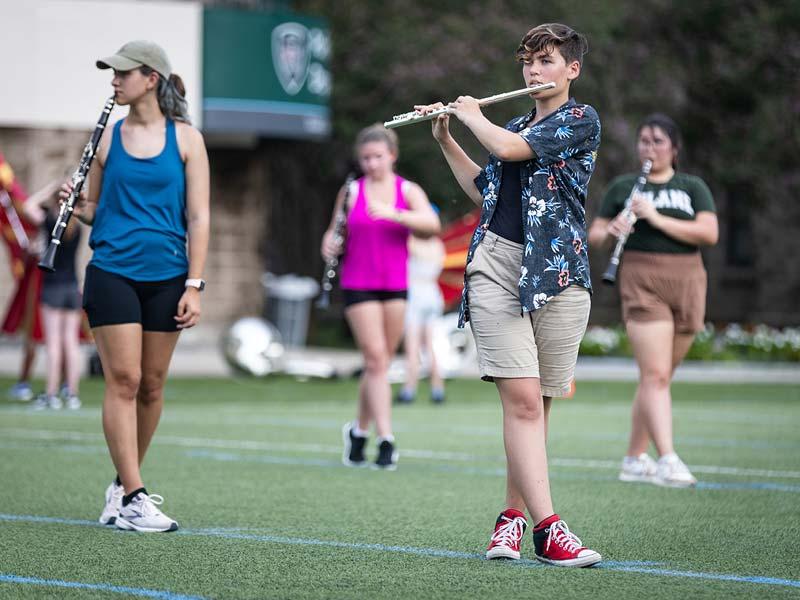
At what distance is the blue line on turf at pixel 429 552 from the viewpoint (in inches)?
232

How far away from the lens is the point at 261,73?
24.9 meters

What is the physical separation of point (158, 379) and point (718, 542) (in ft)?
9.07

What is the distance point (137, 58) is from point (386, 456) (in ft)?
12.3

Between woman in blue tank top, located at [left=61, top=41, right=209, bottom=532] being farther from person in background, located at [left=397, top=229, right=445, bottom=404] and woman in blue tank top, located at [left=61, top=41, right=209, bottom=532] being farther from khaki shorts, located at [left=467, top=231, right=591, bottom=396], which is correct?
person in background, located at [left=397, top=229, right=445, bottom=404]

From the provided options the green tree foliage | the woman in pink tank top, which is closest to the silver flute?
the woman in pink tank top

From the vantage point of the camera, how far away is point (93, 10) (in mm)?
24281

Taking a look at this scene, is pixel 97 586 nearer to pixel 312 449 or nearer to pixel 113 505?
pixel 113 505

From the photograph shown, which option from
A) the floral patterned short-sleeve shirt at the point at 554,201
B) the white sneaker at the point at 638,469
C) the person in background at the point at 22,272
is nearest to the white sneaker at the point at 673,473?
the white sneaker at the point at 638,469

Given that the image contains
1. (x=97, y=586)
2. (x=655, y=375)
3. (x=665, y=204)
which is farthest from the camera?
(x=665, y=204)

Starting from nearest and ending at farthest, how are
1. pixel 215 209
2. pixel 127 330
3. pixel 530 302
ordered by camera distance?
pixel 530 302
pixel 127 330
pixel 215 209

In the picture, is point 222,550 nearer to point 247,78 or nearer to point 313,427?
point 313,427

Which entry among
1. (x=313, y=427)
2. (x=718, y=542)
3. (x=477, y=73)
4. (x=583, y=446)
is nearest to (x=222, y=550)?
(x=718, y=542)

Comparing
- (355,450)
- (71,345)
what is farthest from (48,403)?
(355,450)

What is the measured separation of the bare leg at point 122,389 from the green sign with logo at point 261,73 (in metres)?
17.7
